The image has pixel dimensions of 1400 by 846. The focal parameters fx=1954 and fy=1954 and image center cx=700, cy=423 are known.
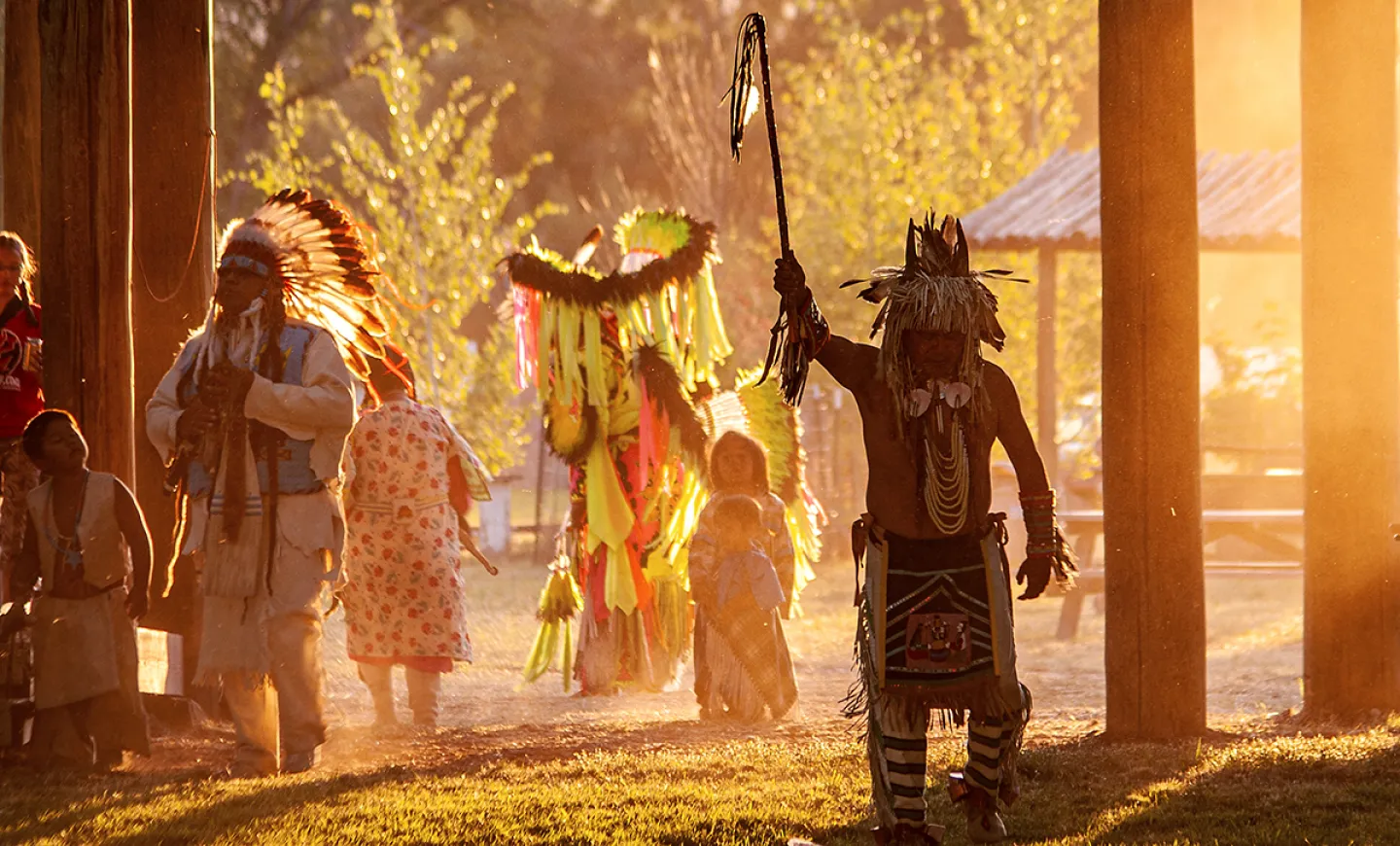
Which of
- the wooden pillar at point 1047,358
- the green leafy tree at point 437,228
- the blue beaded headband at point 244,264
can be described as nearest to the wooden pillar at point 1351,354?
the blue beaded headband at point 244,264

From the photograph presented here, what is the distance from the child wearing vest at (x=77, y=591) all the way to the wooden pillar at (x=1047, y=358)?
10604 millimetres

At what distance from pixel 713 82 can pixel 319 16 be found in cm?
567

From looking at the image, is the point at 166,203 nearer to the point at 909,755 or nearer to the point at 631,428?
the point at 631,428

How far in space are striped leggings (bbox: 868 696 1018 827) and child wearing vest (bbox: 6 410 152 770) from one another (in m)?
3.17

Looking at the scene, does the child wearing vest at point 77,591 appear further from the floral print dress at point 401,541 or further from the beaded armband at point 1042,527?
the beaded armband at point 1042,527

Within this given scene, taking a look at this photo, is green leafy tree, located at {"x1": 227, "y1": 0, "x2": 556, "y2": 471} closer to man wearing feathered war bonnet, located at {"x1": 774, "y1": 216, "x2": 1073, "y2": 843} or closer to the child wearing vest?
the child wearing vest

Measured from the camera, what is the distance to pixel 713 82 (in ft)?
92.8

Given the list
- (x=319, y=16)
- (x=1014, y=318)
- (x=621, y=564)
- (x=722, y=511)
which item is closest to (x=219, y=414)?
(x=722, y=511)

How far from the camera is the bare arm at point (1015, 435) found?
19.3ft

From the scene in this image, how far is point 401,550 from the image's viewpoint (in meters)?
9.32

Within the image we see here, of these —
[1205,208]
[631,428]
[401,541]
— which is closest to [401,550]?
[401,541]

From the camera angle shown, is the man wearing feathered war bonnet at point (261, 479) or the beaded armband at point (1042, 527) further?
the man wearing feathered war bonnet at point (261, 479)

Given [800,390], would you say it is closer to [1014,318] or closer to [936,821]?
[936,821]

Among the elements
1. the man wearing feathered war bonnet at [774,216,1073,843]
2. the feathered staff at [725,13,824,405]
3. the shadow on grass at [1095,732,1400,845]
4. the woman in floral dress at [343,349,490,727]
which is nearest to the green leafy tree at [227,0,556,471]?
the woman in floral dress at [343,349,490,727]
